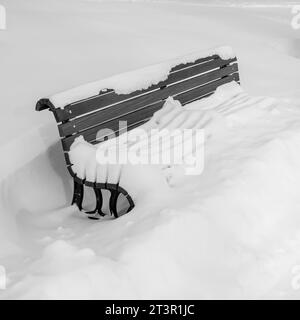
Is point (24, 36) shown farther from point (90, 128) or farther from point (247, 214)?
point (247, 214)

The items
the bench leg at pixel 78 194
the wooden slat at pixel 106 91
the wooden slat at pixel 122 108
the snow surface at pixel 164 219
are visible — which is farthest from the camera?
the bench leg at pixel 78 194

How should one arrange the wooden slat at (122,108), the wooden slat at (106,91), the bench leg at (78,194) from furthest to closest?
the bench leg at (78,194) < the wooden slat at (122,108) < the wooden slat at (106,91)

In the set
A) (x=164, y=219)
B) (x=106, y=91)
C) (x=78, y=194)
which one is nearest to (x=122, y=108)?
(x=106, y=91)

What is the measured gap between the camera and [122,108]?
344cm

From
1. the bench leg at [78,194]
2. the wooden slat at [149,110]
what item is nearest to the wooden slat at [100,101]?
the wooden slat at [149,110]

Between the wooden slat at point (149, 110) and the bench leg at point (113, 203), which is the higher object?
the wooden slat at point (149, 110)

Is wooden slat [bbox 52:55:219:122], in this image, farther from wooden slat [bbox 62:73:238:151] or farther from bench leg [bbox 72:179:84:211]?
bench leg [bbox 72:179:84:211]

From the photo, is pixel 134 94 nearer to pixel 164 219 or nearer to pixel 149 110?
pixel 149 110

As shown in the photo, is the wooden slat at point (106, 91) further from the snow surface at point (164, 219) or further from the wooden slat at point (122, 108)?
the snow surface at point (164, 219)

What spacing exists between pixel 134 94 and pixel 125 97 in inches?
3.9

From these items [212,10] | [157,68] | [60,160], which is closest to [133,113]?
[157,68]

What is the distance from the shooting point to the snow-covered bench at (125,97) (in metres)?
3.06

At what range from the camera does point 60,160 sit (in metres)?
3.81

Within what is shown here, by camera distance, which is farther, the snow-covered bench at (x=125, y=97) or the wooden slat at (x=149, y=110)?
the wooden slat at (x=149, y=110)
